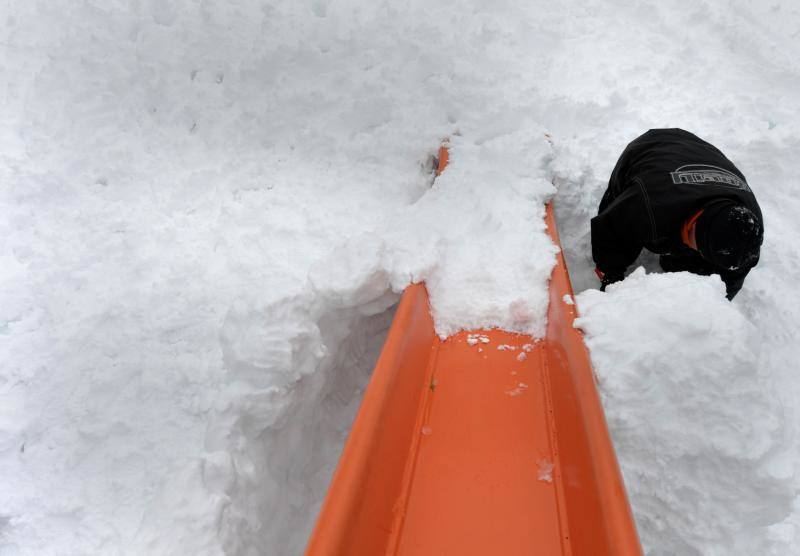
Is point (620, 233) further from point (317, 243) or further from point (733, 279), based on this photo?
point (317, 243)

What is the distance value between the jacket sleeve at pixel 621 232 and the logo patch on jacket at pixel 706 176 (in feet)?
0.60

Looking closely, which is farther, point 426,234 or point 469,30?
point 469,30

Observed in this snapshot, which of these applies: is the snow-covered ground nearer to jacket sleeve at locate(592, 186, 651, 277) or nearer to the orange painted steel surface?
the orange painted steel surface

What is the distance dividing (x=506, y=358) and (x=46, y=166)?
9.13 feet

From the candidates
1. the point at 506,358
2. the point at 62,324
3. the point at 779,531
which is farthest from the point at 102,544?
the point at 779,531

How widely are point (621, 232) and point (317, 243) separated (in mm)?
1527

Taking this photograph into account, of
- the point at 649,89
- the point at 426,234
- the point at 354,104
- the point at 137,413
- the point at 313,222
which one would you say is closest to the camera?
the point at 137,413

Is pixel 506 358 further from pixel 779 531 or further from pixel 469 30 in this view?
pixel 469 30

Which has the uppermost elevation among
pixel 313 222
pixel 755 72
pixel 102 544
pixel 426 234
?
pixel 755 72

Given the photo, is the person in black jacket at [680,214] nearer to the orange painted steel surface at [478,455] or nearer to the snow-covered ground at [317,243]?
the snow-covered ground at [317,243]

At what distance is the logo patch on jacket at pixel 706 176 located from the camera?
2088 millimetres

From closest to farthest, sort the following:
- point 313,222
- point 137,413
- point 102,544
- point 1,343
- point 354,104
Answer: point 102,544 < point 137,413 < point 1,343 < point 313,222 < point 354,104

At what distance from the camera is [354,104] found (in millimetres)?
3146

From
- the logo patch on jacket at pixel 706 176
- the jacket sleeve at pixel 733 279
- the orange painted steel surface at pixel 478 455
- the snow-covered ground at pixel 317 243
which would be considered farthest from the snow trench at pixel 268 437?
the jacket sleeve at pixel 733 279
